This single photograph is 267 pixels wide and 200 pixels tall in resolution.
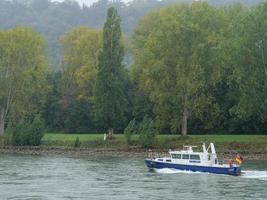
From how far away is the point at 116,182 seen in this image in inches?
2459

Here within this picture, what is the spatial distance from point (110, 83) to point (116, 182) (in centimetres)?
4937

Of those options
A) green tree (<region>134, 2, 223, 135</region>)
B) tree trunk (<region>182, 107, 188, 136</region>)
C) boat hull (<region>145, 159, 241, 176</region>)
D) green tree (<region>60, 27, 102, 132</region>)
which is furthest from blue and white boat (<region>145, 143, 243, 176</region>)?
green tree (<region>60, 27, 102, 132</region>)

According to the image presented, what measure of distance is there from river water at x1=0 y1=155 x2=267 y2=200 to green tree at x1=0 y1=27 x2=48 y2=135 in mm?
37654

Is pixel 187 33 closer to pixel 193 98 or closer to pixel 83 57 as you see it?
pixel 193 98

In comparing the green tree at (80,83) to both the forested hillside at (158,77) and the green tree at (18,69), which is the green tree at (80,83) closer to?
the forested hillside at (158,77)

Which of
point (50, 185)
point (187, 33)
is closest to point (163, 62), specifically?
point (187, 33)

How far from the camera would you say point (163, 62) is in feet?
351

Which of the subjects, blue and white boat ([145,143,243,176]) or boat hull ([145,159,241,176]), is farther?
blue and white boat ([145,143,243,176])

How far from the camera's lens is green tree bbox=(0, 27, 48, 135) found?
120500 mm

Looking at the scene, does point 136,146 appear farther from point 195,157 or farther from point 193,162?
point 193,162

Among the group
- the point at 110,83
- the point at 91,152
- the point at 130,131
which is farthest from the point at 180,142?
the point at 110,83

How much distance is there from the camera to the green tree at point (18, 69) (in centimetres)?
12050

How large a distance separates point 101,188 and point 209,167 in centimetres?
1847

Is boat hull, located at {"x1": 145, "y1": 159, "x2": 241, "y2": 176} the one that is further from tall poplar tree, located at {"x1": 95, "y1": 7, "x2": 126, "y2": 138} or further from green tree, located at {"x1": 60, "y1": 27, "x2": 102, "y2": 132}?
green tree, located at {"x1": 60, "y1": 27, "x2": 102, "y2": 132}
